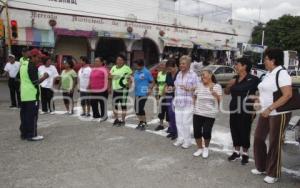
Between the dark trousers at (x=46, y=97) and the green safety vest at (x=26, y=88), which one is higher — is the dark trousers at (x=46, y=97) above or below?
below

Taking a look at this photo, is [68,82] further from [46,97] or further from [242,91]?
[242,91]

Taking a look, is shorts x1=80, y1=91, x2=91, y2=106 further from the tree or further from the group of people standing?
the tree

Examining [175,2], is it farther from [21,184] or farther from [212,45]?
[21,184]

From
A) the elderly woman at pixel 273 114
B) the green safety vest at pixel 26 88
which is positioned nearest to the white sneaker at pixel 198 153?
the elderly woman at pixel 273 114

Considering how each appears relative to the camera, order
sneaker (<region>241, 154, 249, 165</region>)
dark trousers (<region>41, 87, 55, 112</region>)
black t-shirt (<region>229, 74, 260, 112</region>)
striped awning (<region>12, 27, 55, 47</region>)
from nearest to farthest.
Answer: black t-shirt (<region>229, 74, 260, 112</region>)
sneaker (<region>241, 154, 249, 165</region>)
dark trousers (<region>41, 87, 55, 112</region>)
striped awning (<region>12, 27, 55, 47</region>)

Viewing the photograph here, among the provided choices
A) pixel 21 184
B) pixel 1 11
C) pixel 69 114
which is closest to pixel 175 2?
pixel 1 11

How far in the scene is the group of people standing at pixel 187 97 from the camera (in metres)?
5.38

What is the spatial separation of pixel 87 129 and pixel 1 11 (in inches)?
588

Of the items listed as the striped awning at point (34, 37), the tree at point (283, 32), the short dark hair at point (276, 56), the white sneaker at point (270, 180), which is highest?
the tree at point (283, 32)

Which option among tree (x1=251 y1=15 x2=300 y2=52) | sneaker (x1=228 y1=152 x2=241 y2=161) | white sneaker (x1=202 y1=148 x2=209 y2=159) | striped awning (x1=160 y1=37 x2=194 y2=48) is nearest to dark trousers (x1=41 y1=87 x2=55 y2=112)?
white sneaker (x1=202 y1=148 x2=209 y2=159)

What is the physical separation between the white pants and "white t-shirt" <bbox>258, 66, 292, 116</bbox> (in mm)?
1910

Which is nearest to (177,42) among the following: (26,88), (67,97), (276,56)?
(67,97)

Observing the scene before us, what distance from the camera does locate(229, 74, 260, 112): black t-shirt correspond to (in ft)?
20.0

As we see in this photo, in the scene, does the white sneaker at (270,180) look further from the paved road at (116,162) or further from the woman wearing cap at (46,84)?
the woman wearing cap at (46,84)
